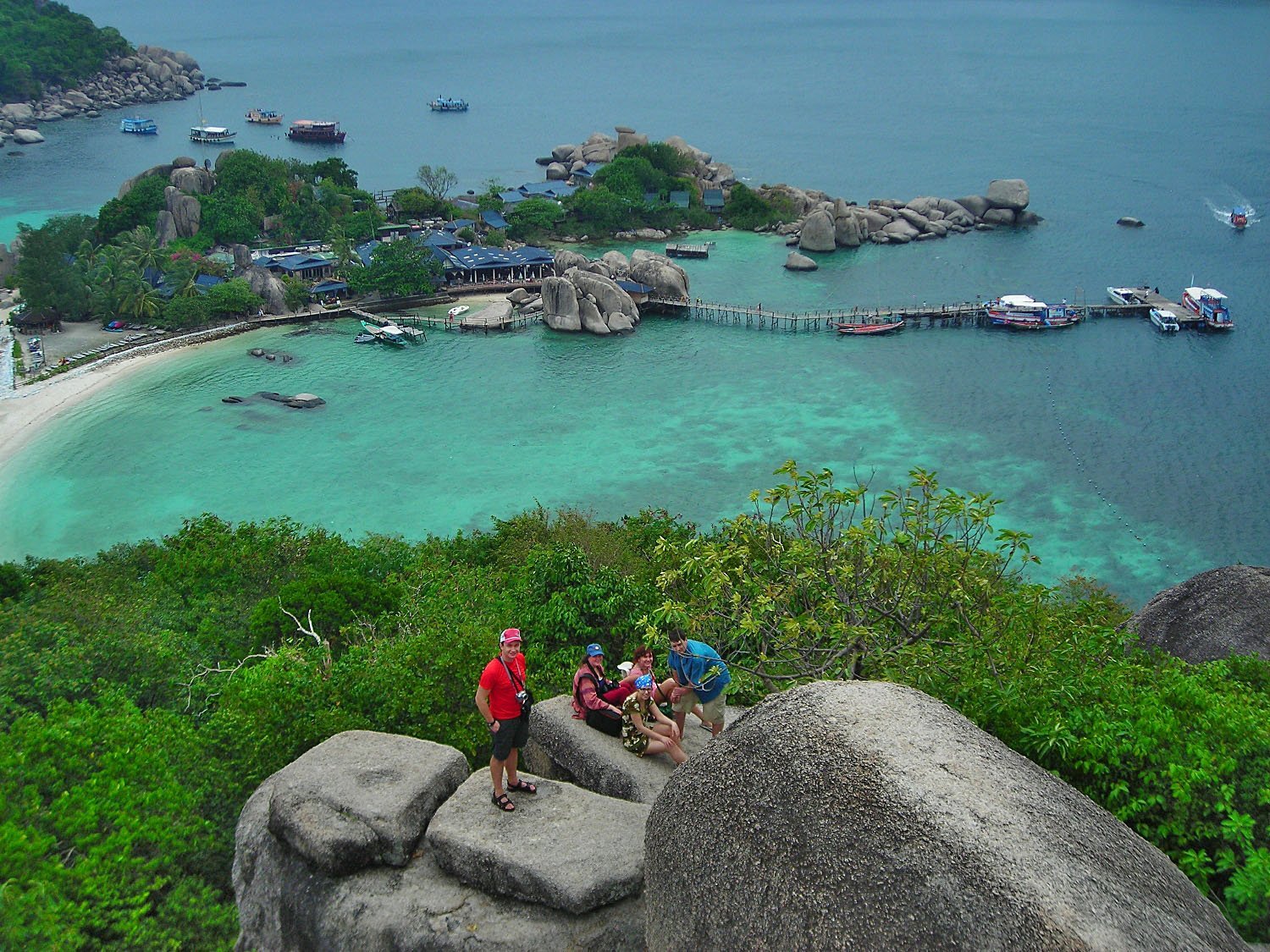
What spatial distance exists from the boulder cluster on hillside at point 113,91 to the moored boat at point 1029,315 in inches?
4928

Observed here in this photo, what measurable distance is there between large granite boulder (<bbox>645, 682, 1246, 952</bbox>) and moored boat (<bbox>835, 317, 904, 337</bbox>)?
61134mm

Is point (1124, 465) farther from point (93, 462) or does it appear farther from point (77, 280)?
point (77, 280)

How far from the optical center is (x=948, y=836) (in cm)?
877

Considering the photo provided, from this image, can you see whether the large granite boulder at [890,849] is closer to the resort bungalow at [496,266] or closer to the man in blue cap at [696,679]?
the man in blue cap at [696,679]

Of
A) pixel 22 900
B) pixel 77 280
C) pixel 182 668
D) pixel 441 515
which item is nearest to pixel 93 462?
pixel 441 515

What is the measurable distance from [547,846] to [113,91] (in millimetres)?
182904

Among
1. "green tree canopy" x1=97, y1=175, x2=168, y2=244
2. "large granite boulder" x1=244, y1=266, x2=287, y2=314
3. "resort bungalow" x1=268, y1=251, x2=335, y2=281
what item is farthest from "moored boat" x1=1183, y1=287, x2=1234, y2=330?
"green tree canopy" x1=97, y1=175, x2=168, y2=244

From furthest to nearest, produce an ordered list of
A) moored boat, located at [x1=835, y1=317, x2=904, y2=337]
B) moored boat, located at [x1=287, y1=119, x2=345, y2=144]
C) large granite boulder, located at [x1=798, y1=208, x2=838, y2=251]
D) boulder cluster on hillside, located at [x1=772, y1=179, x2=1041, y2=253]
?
moored boat, located at [x1=287, y1=119, x2=345, y2=144]
boulder cluster on hillside, located at [x1=772, y1=179, x2=1041, y2=253]
large granite boulder, located at [x1=798, y1=208, x2=838, y2=251]
moored boat, located at [x1=835, y1=317, x2=904, y2=337]

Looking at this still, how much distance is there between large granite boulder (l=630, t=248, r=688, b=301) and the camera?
74000 mm

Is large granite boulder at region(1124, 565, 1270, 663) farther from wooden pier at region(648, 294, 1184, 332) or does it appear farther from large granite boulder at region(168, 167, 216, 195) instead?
large granite boulder at region(168, 167, 216, 195)

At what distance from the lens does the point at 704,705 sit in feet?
50.7

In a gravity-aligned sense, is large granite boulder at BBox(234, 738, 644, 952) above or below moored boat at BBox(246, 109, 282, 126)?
above

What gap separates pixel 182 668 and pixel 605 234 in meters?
73.6

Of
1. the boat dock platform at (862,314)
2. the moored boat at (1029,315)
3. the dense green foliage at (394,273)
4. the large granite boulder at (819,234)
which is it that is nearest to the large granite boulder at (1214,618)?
the boat dock platform at (862,314)
